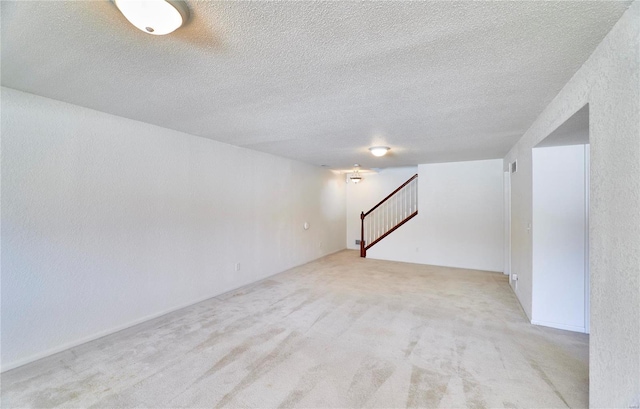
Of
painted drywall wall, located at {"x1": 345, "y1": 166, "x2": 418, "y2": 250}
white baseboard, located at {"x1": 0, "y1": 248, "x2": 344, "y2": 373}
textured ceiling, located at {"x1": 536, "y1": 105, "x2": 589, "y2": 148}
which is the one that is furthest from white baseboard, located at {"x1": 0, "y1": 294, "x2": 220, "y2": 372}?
painted drywall wall, located at {"x1": 345, "y1": 166, "x2": 418, "y2": 250}

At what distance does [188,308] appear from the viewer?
3457 millimetres

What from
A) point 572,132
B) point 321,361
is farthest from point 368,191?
point 321,361

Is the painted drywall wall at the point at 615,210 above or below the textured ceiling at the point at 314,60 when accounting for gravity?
below

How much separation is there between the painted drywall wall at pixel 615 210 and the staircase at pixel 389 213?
480cm

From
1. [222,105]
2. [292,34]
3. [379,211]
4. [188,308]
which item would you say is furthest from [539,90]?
[379,211]

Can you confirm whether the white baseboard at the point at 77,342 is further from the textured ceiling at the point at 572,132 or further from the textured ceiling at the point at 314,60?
the textured ceiling at the point at 572,132

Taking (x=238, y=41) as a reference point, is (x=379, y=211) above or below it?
below

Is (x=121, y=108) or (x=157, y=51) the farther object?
(x=121, y=108)

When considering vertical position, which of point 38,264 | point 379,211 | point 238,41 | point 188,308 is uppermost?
point 238,41

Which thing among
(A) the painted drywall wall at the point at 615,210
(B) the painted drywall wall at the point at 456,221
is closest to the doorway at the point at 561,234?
(A) the painted drywall wall at the point at 615,210

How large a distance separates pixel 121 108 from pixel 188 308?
249 centimetres

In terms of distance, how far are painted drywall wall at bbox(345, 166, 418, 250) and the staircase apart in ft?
0.98

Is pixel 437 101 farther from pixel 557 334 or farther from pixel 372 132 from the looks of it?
pixel 557 334

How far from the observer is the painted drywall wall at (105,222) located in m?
2.26
